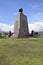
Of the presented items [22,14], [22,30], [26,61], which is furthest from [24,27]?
[26,61]

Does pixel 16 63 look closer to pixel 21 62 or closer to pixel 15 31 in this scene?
pixel 21 62

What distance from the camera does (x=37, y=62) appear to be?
11250 millimetres

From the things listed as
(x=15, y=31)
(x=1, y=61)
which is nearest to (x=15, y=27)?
(x=15, y=31)

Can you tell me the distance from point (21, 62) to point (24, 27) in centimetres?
3799

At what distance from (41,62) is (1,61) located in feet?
11.8

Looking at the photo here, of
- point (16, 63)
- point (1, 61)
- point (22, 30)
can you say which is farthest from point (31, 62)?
point (22, 30)

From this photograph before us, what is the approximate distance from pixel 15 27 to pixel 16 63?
38180 millimetres

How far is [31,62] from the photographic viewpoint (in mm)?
11320

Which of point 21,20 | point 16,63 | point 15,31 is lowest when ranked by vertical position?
point 16,63

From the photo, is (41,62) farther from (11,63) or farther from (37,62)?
(11,63)

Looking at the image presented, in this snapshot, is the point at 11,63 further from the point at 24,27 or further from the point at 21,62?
the point at 24,27

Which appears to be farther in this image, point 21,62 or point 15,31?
point 15,31

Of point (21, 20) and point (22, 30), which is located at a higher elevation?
point (21, 20)

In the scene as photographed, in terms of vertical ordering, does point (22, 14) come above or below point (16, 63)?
above
